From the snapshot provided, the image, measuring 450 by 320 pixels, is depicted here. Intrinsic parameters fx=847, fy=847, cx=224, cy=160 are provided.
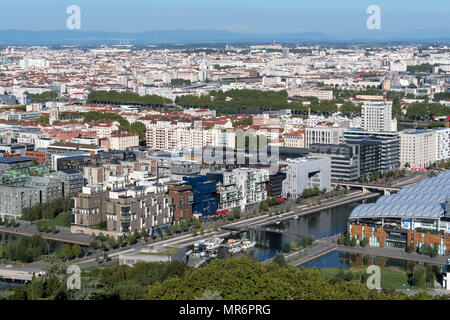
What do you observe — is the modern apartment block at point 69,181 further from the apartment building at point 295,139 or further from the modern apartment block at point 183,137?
the apartment building at point 295,139

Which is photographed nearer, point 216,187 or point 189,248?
point 189,248

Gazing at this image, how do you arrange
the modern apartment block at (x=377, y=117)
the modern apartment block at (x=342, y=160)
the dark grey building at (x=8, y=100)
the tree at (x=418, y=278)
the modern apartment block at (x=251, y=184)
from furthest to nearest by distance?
the dark grey building at (x=8, y=100)
the modern apartment block at (x=377, y=117)
the modern apartment block at (x=342, y=160)
the modern apartment block at (x=251, y=184)
the tree at (x=418, y=278)

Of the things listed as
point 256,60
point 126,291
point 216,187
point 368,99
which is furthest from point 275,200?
point 256,60

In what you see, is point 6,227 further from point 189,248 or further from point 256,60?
point 256,60

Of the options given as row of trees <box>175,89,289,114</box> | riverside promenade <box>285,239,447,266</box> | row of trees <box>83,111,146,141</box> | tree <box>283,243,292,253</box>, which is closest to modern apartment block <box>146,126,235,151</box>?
row of trees <box>83,111,146,141</box>

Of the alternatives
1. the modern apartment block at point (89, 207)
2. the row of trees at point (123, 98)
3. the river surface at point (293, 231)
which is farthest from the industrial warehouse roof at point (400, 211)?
the row of trees at point (123, 98)
